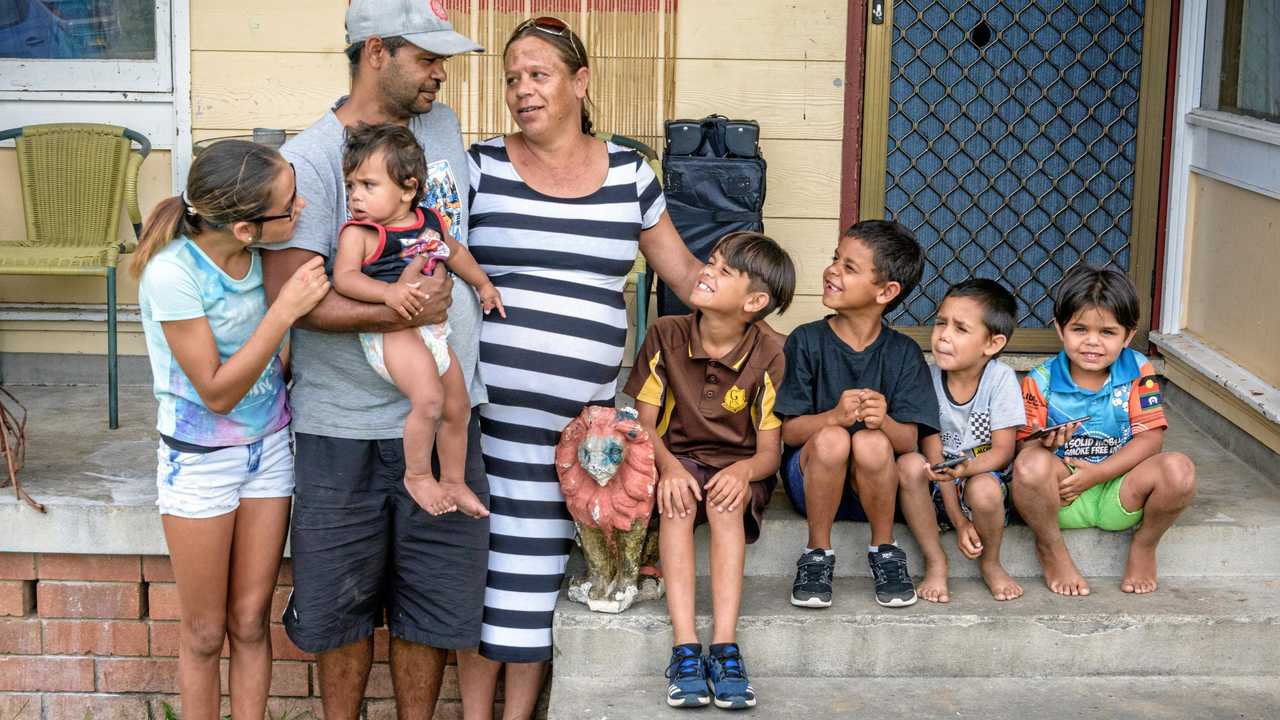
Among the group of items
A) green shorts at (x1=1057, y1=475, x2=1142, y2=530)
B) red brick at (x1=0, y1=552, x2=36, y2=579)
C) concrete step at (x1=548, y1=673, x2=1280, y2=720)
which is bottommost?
concrete step at (x1=548, y1=673, x2=1280, y2=720)

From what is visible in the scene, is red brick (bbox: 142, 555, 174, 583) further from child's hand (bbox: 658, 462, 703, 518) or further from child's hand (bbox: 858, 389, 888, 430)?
child's hand (bbox: 858, 389, 888, 430)

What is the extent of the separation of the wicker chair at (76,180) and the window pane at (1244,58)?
3.64 meters

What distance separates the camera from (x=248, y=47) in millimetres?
5102

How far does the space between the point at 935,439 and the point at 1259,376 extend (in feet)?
4.45

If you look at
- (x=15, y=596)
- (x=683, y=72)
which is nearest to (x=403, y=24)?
(x=15, y=596)

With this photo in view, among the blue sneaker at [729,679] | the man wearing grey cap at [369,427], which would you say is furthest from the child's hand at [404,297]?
the blue sneaker at [729,679]

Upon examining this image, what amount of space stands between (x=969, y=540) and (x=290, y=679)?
74.1 inches

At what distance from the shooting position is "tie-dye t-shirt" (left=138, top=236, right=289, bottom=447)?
3055mm

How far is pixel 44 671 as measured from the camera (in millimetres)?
4062

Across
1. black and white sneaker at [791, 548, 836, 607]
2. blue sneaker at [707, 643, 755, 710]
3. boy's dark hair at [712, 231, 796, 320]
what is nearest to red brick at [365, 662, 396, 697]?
blue sneaker at [707, 643, 755, 710]

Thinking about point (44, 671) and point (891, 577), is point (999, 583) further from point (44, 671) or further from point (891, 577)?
point (44, 671)

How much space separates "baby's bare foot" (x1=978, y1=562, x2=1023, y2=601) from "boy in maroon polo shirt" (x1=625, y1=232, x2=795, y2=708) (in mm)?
614

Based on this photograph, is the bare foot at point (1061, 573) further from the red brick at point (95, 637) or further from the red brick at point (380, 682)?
the red brick at point (95, 637)

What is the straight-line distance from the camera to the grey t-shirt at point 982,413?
3818 millimetres
